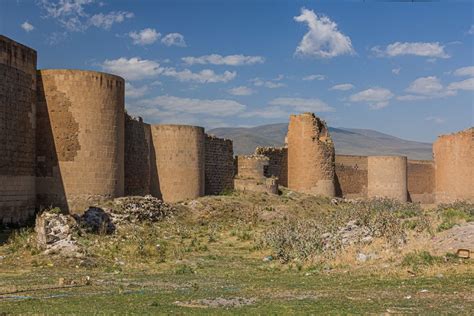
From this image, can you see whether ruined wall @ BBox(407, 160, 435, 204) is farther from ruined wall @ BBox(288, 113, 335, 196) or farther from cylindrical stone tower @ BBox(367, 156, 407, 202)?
ruined wall @ BBox(288, 113, 335, 196)

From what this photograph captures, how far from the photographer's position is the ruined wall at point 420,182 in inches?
1505

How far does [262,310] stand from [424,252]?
5.42 meters

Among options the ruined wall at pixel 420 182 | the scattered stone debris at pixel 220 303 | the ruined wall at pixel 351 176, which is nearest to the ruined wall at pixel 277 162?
the ruined wall at pixel 351 176

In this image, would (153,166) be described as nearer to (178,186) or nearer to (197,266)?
(178,186)

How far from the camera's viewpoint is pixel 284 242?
14.9 m

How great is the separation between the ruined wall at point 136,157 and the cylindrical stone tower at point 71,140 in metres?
2.94

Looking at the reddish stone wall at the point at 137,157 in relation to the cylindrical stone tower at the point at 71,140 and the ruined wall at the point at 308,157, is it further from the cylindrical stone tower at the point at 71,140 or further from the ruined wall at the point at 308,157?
the ruined wall at the point at 308,157

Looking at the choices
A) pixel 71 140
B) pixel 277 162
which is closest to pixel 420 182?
pixel 277 162

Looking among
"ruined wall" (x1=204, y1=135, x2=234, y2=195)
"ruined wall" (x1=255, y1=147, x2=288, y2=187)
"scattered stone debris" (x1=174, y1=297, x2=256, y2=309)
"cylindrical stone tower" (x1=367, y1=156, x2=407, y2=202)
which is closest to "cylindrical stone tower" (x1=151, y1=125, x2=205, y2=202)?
"ruined wall" (x1=204, y1=135, x2=234, y2=195)

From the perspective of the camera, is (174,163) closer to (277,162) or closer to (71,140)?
(71,140)

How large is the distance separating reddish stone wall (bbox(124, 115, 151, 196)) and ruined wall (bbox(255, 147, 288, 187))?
7819mm

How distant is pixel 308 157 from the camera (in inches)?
1194

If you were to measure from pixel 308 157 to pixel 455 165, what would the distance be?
9006mm

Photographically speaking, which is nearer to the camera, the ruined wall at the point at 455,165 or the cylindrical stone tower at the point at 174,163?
the cylindrical stone tower at the point at 174,163
